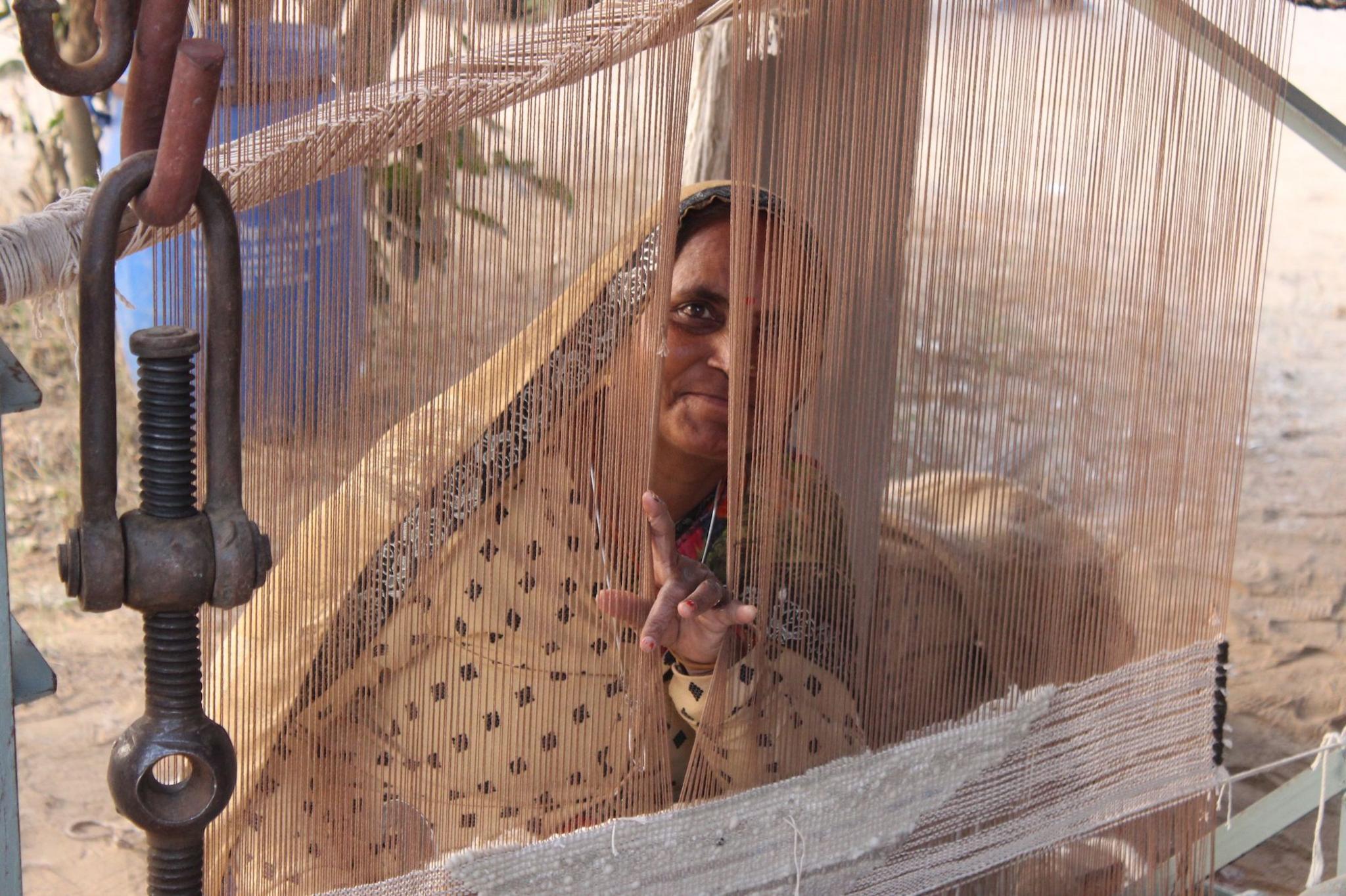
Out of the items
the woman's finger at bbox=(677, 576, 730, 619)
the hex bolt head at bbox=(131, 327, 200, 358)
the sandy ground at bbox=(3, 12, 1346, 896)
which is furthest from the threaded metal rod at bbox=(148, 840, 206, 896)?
the sandy ground at bbox=(3, 12, 1346, 896)

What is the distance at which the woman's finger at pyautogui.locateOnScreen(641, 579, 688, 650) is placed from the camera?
1157 mm

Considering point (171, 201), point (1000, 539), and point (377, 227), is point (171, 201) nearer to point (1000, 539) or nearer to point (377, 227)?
point (377, 227)

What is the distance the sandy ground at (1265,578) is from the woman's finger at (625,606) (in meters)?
2.00

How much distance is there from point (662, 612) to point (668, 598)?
0.5 inches

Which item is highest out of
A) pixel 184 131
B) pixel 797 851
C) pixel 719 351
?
pixel 184 131

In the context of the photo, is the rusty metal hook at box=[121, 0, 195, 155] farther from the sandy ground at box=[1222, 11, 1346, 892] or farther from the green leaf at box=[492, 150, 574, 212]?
the sandy ground at box=[1222, 11, 1346, 892]

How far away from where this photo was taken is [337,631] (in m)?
1.12

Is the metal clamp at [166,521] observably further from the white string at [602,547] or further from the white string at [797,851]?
the white string at [797,851]

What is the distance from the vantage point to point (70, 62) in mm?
659

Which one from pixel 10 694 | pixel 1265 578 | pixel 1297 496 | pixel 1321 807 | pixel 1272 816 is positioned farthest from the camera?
pixel 1297 496

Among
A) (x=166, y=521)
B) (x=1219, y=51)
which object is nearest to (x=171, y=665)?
(x=166, y=521)

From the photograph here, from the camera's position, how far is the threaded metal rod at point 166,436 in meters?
0.67

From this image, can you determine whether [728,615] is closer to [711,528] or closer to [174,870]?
[711,528]

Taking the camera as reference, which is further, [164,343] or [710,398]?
[710,398]
